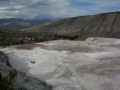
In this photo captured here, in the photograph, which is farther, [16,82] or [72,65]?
[72,65]

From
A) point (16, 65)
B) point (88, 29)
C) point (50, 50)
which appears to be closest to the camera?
point (16, 65)

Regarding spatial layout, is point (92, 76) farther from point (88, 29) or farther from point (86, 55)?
A: point (88, 29)

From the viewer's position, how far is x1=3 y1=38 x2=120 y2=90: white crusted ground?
24688 mm

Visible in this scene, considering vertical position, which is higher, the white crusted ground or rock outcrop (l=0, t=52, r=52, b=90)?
rock outcrop (l=0, t=52, r=52, b=90)

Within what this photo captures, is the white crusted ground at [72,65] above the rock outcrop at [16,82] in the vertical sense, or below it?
below

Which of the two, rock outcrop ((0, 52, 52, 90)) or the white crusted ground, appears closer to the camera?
rock outcrop ((0, 52, 52, 90))

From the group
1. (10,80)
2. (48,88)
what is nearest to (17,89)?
(10,80)

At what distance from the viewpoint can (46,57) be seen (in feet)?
120

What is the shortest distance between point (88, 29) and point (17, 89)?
173 m

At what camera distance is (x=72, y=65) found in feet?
104

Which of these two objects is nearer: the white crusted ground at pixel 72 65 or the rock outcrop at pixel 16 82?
the rock outcrop at pixel 16 82

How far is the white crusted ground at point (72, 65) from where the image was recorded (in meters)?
24.7

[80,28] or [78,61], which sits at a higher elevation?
[78,61]

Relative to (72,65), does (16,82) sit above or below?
above
